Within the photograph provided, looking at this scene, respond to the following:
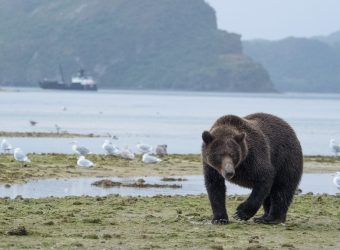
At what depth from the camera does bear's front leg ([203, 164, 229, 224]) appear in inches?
565

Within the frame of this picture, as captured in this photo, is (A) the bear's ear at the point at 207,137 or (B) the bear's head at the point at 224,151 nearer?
(B) the bear's head at the point at 224,151

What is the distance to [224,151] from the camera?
13891 mm

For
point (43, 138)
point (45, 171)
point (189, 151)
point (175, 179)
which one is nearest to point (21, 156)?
point (45, 171)

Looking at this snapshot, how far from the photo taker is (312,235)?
13.9 meters

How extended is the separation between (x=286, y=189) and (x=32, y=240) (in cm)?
426

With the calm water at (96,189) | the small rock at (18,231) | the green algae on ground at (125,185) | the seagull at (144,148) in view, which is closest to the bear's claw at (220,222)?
the small rock at (18,231)

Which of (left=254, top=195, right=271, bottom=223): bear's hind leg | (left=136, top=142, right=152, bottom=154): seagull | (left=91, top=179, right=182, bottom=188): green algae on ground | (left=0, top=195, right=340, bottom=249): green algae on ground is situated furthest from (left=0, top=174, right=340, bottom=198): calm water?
(left=136, top=142, right=152, bottom=154): seagull

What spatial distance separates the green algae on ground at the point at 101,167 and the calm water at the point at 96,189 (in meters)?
0.84

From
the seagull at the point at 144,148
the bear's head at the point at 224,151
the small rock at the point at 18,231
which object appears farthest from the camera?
the seagull at the point at 144,148

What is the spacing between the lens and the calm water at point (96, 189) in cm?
2108

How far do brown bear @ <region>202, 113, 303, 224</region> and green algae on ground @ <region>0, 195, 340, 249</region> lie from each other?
324 mm

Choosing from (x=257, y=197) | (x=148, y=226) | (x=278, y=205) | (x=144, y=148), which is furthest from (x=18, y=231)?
(x=144, y=148)

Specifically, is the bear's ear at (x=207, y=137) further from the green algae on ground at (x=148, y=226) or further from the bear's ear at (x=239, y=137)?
the green algae on ground at (x=148, y=226)

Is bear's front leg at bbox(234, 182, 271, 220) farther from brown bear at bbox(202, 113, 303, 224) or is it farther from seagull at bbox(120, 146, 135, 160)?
seagull at bbox(120, 146, 135, 160)
